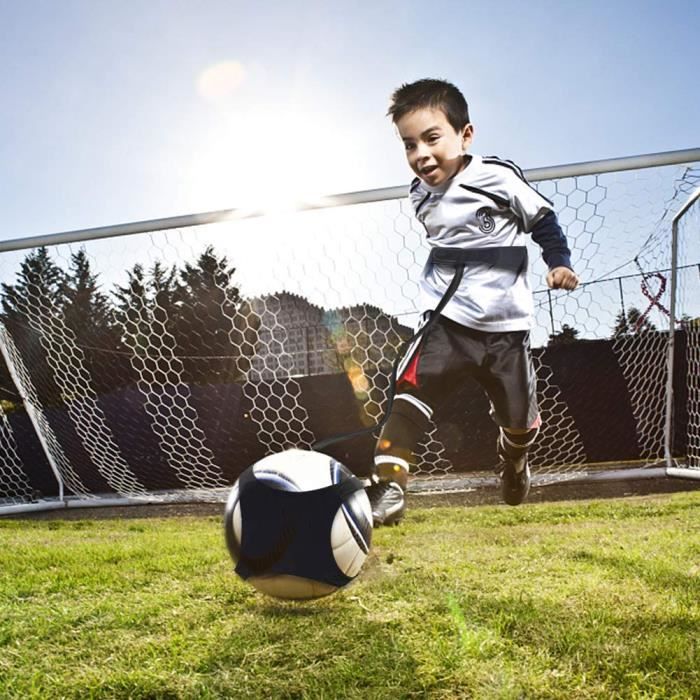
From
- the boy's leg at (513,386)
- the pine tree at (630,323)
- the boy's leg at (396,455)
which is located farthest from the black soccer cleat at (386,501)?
the pine tree at (630,323)

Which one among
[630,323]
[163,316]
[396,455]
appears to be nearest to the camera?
[396,455]

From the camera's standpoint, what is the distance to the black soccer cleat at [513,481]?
329 cm

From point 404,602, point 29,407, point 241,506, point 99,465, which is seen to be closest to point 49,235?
point 29,407

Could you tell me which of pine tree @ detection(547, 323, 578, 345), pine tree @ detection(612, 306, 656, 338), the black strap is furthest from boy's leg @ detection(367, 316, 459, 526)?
pine tree @ detection(612, 306, 656, 338)

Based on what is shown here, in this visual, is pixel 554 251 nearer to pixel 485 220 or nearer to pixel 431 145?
pixel 485 220

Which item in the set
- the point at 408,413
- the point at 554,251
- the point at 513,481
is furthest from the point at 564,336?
the point at 408,413

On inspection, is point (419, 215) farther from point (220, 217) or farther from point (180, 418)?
point (180, 418)

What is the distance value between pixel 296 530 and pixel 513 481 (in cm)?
179

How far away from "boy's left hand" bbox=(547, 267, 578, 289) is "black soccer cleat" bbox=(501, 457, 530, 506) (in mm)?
1031

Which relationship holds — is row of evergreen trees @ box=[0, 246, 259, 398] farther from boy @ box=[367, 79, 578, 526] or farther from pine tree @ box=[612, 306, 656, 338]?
boy @ box=[367, 79, 578, 526]

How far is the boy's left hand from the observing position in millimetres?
2649

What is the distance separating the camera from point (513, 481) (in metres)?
3.37

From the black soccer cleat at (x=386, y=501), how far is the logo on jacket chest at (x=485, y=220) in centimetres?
128

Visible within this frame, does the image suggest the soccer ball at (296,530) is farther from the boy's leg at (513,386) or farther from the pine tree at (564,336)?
the pine tree at (564,336)
